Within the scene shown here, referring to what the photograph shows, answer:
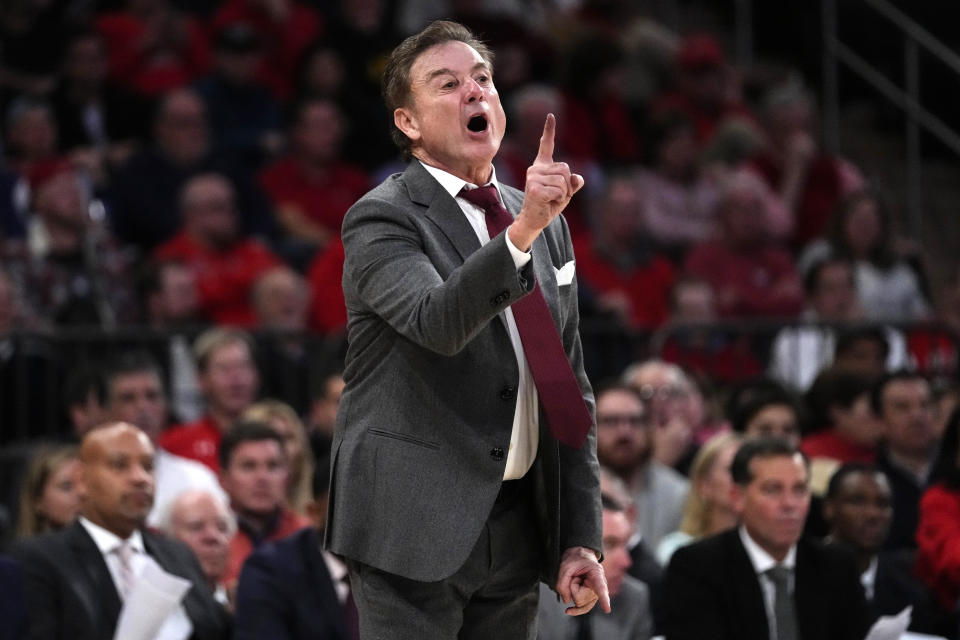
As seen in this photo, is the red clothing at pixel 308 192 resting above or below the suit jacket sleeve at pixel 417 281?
above

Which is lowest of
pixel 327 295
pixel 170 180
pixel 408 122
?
pixel 408 122

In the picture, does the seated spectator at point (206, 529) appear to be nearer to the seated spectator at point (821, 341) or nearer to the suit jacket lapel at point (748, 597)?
the suit jacket lapel at point (748, 597)

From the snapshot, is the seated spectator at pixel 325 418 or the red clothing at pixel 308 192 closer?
the seated spectator at pixel 325 418

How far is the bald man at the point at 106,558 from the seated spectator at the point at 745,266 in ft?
15.2

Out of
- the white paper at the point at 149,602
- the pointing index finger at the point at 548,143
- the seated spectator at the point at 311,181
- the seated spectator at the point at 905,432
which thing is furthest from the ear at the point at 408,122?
the seated spectator at the point at 311,181

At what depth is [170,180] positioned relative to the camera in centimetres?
863

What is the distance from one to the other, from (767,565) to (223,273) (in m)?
3.65

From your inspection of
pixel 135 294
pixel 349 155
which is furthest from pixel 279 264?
pixel 349 155

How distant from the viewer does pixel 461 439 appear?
283 centimetres

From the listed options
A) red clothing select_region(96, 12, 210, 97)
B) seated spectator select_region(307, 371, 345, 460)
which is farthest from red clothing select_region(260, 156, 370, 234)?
seated spectator select_region(307, 371, 345, 460)

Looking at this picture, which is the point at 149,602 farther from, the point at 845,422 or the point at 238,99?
the point at 238,99

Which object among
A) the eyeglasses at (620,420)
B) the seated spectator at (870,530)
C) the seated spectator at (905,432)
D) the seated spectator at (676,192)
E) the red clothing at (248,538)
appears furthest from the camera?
the seated spectator at (676,192)

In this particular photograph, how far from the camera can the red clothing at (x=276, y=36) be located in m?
9.95

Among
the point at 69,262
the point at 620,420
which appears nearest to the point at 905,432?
the point at 620,420
